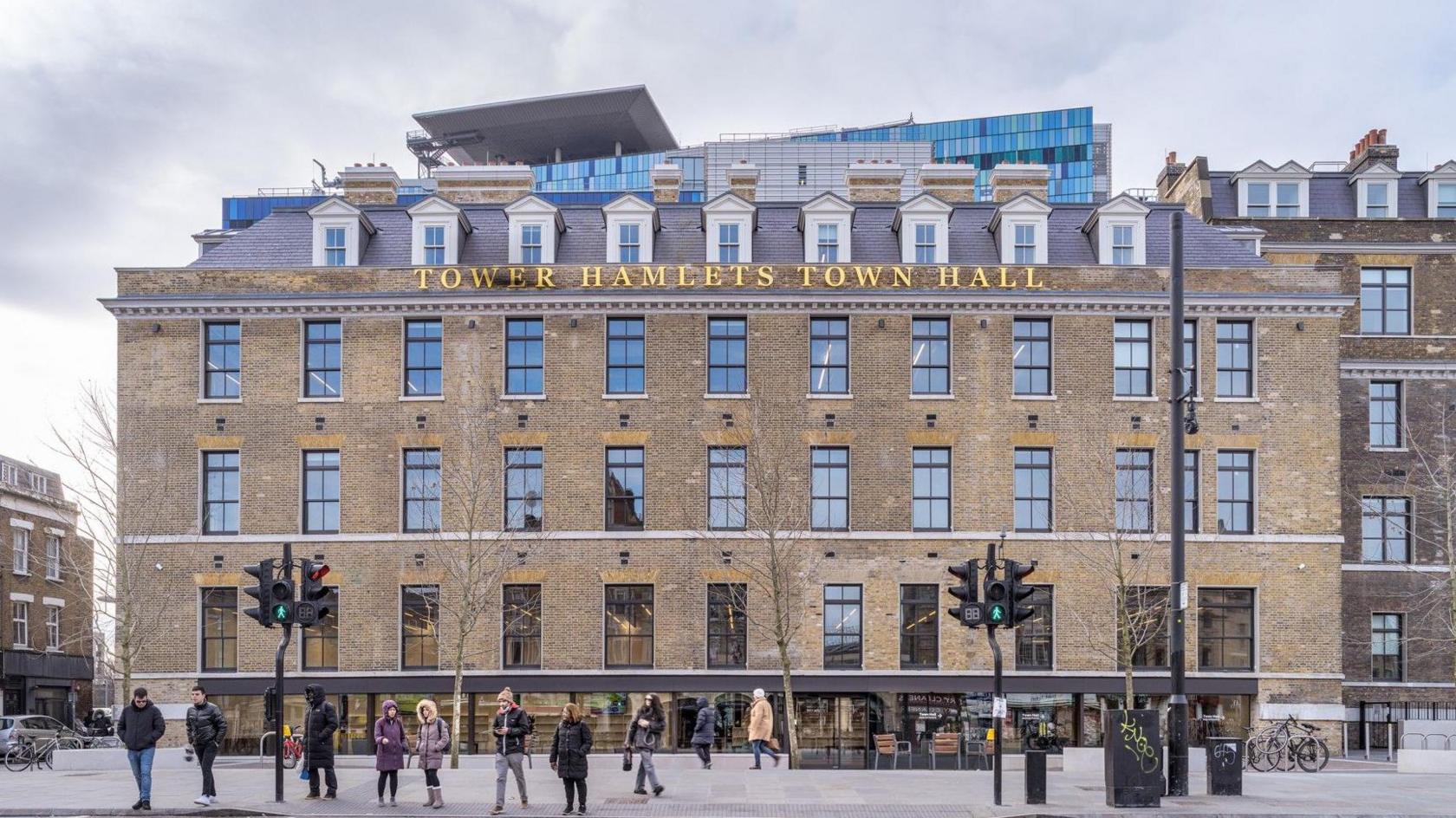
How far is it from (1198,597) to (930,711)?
290 inches

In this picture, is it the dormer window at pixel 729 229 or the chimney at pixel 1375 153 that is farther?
the chimney at pixel 1375 153

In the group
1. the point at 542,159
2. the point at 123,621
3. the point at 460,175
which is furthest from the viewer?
the point at 542,159

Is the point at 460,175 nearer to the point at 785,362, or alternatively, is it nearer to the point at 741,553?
the point at 785,362

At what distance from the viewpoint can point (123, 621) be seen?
31.0 meters

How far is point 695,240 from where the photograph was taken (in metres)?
36.6

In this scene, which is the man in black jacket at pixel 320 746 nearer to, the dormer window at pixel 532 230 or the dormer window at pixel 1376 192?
the dormer window at pixel 532 230

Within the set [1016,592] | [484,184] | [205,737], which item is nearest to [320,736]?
[205,737]

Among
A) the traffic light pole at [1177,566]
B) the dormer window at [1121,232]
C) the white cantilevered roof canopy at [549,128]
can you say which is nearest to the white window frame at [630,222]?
the dormer window at [1121,232]

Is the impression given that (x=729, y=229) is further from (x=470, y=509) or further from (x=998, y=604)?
(x=998, y=604)

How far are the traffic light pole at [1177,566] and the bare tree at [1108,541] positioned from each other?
12.7 metres

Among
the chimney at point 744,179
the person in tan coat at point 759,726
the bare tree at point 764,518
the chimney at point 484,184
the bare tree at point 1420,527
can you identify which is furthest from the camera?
the chimney at point 484,184

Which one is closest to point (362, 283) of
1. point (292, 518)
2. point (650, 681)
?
point (292, 518)

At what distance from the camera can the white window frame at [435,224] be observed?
3519cm

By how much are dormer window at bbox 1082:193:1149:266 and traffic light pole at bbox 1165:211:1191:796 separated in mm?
15215
